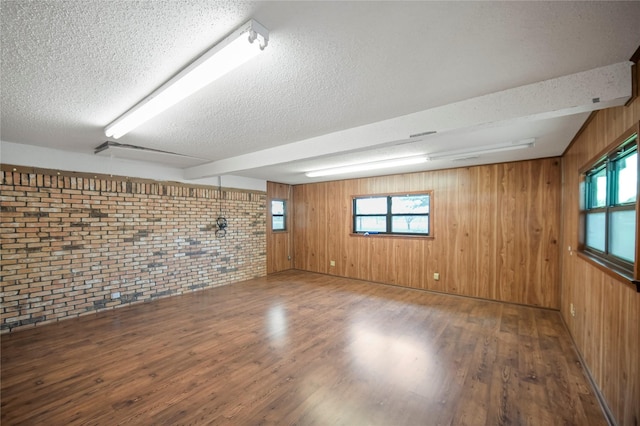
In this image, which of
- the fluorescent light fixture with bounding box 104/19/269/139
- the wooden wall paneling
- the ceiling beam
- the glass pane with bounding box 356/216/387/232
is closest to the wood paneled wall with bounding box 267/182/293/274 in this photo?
the glass pane with bounding box 356/216/387/232

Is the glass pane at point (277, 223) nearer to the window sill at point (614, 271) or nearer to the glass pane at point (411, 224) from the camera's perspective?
the glass pane at point (411, 224)

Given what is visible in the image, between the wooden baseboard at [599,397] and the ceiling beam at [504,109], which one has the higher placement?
the ceiling beam at [504,109]

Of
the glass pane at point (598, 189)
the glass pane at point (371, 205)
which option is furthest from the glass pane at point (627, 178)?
the glass pane at point (371, 205)

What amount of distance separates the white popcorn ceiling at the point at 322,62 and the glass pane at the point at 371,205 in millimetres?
3114

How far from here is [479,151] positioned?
146 inches

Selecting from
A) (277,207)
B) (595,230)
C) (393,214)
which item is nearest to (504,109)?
(595,230)

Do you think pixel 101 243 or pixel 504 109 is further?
pixel 101 243

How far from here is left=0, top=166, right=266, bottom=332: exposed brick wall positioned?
3.48 m

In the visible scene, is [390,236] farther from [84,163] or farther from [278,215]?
[84,163]

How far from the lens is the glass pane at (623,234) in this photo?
1.81 meters

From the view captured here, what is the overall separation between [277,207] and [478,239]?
494 cm

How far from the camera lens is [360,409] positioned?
199 cm

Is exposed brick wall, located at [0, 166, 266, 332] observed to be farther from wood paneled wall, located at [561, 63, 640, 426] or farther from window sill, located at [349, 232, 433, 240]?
wood paneled wall, located at [561, 63, 640, 426]

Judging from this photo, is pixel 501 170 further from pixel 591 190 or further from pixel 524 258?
pixel 591 190
